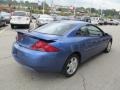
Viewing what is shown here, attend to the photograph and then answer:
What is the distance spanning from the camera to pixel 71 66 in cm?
531

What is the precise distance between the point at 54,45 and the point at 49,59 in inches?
13.6

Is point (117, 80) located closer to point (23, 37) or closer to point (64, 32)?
point (64, 32)

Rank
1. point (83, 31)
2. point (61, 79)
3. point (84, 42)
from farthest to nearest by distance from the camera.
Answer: point (83, 31)
point (84, 42)
point (61, 79)

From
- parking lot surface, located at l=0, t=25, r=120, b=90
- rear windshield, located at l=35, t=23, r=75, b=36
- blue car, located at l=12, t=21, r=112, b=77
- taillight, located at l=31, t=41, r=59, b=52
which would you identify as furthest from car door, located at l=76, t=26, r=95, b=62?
taillight, located at l=31, t=41, r=59, b=52

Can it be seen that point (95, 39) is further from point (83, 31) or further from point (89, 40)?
point (83, 31)

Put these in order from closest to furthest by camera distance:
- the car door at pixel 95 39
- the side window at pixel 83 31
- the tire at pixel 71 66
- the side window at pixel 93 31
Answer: the tire at pixel 71 66 → the side window at pixel 83 31 → the car door at pixel 95 39 → the side window at pixel 93 31

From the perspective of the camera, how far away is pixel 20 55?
489cm

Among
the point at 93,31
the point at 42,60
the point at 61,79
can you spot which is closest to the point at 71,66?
Result: the point at 61,79

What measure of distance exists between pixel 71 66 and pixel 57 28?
1169 mm

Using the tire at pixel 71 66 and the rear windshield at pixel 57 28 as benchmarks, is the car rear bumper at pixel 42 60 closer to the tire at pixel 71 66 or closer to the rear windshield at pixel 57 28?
the tire at pixel 71 66

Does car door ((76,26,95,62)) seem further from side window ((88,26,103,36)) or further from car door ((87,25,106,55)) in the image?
side window ((88,26,103,36))

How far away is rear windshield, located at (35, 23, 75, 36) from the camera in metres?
5.40

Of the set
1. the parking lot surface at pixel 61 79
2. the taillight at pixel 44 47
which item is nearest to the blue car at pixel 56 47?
the taillight at pixel 44 47

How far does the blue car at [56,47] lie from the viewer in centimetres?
455
